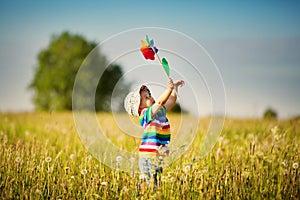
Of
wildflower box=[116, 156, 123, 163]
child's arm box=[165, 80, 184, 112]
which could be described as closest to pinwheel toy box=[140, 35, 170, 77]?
child's arm box=[165, 80, 184, 112]

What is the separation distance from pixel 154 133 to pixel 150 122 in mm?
138

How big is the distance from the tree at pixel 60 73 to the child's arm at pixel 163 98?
34.2 meters

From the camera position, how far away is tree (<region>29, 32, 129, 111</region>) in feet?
132

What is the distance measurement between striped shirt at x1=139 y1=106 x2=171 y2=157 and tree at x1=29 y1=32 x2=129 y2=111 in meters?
34.0

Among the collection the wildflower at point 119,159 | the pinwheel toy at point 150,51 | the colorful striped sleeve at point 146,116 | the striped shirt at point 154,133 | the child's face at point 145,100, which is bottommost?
the wildflower at point 119,159

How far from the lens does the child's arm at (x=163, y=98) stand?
460cm

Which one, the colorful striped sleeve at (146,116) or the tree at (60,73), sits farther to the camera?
the tree at (60,73)

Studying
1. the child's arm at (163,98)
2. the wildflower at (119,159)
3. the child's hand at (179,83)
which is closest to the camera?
the child's arm at (163,98)

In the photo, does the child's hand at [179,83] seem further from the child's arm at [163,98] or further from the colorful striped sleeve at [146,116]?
the colorful striped sleeve at [146,116]

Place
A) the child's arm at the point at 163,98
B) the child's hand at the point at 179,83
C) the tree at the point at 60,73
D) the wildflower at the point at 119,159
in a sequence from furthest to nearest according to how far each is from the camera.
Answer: the tree at the point at 60,73 → the wildflower at the point at 119,159 → the child's hand at the point at 179,83 → the child's arm at the point at 163,98

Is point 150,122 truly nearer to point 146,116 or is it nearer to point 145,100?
point 146,116

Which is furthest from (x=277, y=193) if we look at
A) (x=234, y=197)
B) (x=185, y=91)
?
(x=185, y=91)

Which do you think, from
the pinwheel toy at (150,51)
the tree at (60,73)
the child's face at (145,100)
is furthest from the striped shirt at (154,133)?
the tree at (60,73)

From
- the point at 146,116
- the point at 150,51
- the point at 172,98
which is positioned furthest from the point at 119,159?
the point at 150,51
